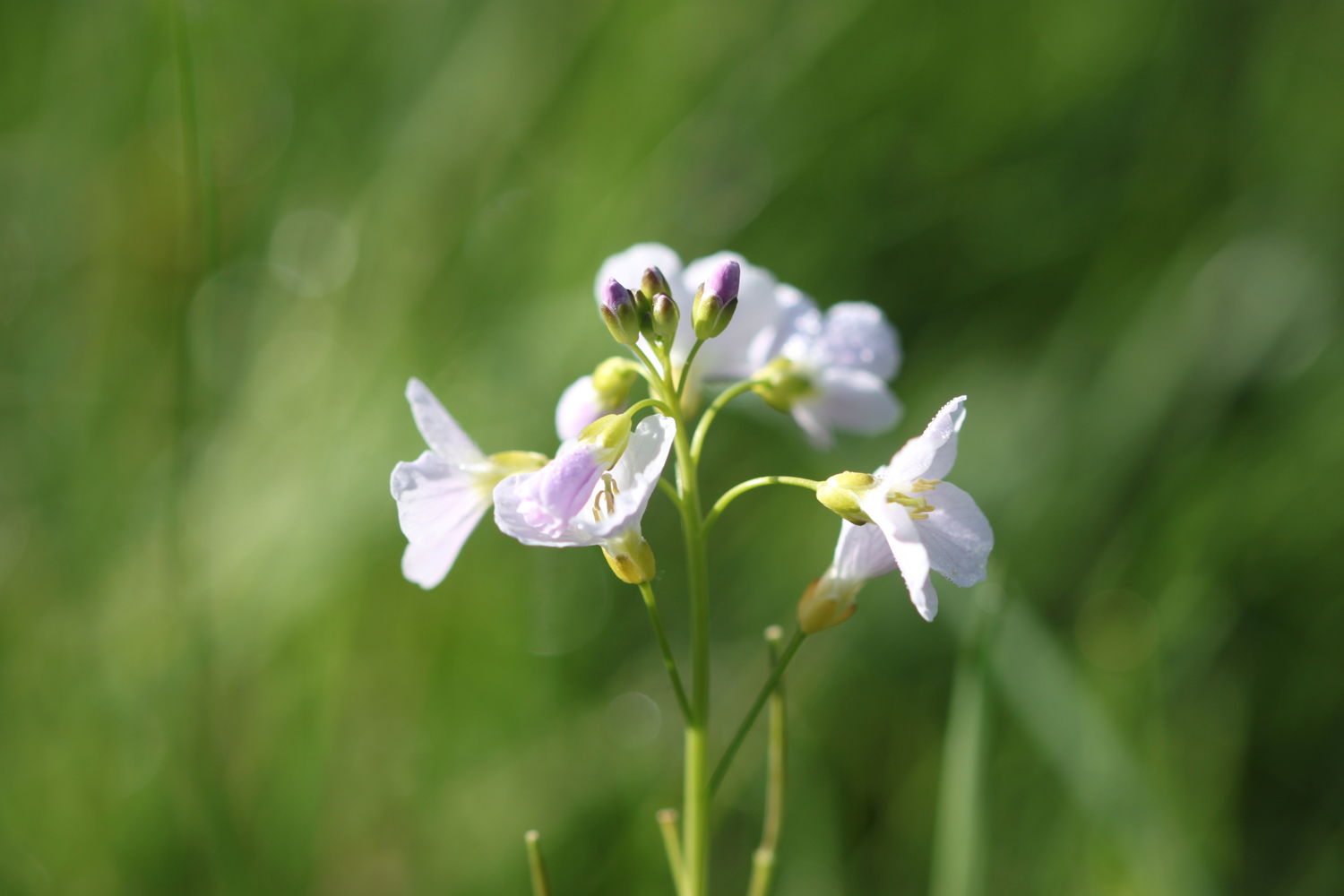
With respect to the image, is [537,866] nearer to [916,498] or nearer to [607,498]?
[607,498]

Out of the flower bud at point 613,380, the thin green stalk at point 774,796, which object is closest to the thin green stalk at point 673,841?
the thin green stalk at point 774,796

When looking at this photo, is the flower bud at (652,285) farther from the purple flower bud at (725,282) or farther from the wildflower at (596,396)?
the wildflower at (596,396)

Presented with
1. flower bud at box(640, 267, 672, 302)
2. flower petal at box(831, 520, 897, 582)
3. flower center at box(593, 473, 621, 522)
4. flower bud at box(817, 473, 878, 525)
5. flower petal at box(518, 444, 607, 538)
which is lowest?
flower petal at box(831, 520, 897, 582)

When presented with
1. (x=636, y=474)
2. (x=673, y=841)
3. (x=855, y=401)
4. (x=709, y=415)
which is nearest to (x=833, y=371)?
(x=855, y=401)

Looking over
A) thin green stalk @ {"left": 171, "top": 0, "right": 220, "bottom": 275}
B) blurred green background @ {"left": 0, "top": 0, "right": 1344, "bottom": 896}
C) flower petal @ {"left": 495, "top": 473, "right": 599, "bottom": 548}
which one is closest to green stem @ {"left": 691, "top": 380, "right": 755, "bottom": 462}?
flower petal @ {"left": 495, "top": 473, "right": 599, "bottom": 548}

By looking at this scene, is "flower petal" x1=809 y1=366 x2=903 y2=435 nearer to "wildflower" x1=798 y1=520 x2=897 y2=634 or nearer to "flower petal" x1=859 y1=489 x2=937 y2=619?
"wildflower" x1=798 y1=520 x2=897 y2=634

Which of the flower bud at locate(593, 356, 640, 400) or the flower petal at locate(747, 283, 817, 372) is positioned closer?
the flower bud at locate(593, 356, 640, 400)
